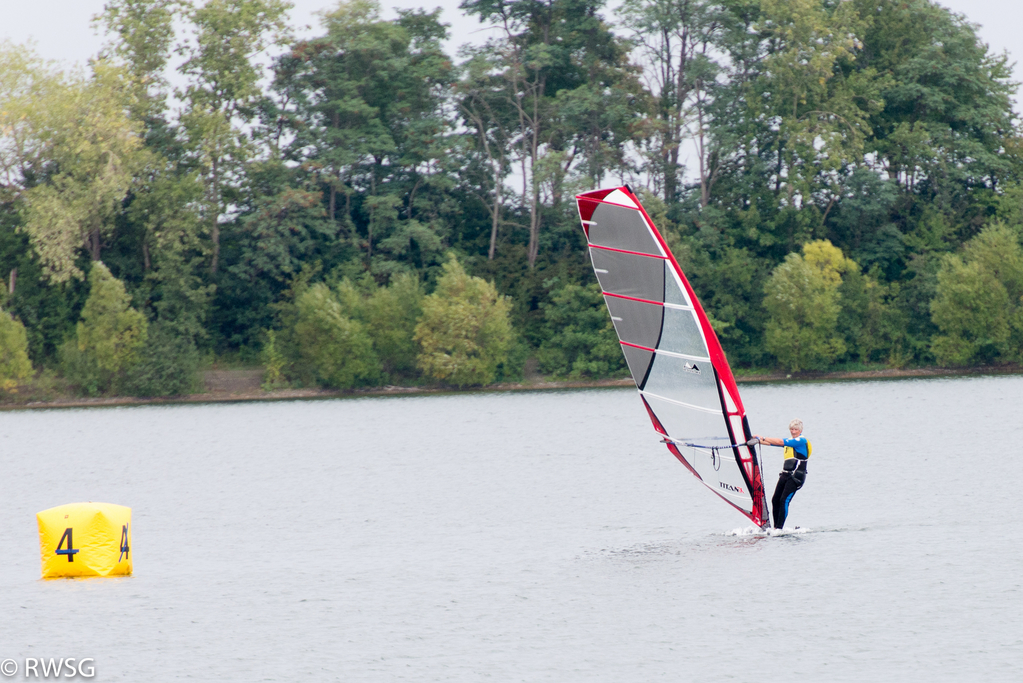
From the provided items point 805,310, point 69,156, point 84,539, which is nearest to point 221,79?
point 69,156

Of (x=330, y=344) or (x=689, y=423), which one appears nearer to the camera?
(x=689, y=423)

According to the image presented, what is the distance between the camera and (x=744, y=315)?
65125 millimetres

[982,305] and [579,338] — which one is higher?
[982,305]

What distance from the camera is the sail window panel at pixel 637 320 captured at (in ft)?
58.8

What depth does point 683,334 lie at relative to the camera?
702 inches

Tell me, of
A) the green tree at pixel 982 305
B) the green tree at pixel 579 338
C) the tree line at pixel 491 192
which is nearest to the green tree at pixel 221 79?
the tree line at pixel 491 192

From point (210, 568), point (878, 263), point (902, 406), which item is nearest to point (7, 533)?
point (210, 568)

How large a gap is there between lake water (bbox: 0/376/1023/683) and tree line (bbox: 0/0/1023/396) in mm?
25208

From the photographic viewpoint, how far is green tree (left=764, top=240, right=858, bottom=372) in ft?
204

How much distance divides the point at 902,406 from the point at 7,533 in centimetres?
3365

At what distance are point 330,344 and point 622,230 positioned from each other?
45.0 meters

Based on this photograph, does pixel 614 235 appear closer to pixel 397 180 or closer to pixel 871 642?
pixel 871 642

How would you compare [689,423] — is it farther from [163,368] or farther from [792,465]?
[163,368]

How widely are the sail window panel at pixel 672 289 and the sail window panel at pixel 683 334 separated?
0.14 m
